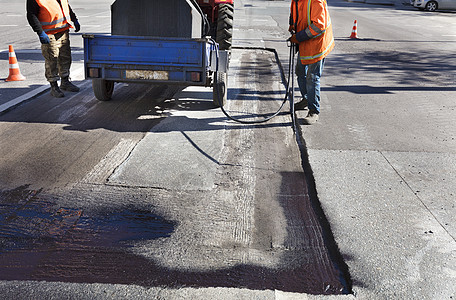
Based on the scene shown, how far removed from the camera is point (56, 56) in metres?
7.52

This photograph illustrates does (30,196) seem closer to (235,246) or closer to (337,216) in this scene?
(235,246)

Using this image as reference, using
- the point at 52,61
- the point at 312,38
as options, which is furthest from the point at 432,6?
the point at 52,61

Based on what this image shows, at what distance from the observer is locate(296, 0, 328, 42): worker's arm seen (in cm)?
595

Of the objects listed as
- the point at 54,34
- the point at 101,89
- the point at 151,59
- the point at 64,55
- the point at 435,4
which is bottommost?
the point at 101,89

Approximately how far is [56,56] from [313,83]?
13.9 feet

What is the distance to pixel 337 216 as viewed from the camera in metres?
3.95

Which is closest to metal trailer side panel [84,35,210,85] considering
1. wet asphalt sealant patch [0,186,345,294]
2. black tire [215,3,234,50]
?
black tire [215,3,234,50]

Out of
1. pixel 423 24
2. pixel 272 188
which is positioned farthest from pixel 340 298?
pixel 423 24

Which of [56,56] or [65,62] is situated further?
[65,62]

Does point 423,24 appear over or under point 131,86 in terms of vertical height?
over

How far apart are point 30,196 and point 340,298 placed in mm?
2861

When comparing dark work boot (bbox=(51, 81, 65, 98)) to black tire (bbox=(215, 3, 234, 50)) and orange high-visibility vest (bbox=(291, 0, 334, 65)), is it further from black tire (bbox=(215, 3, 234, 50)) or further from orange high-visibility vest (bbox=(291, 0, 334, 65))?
orange high-visibility vest (bbox=(291, 0, 334, 65))

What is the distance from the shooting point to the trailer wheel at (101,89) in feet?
23.0

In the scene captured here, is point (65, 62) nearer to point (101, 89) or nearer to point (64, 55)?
point (64, 55)
